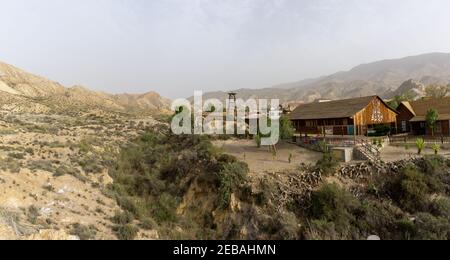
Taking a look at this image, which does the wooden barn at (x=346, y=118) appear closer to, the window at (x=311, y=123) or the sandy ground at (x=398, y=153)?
the window at (x=311, y=123)

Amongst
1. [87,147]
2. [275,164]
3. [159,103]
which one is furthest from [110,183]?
[159,103]

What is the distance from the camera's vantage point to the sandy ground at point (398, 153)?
1879 centimetres

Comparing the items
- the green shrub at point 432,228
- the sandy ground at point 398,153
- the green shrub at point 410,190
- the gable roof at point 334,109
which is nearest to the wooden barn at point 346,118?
the gable roof at point 334,109

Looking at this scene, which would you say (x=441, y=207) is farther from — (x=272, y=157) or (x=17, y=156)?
(x=17, y=156)

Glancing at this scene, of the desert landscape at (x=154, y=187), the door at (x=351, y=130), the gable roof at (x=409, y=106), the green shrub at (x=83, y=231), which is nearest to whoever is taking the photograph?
the green shrub at (x=83, y=231)

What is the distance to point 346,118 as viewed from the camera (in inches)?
1040

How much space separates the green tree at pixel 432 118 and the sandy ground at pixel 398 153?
6.80 m

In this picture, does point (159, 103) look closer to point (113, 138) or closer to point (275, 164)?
point (113, 138)

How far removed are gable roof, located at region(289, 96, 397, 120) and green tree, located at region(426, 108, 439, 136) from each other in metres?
4.14

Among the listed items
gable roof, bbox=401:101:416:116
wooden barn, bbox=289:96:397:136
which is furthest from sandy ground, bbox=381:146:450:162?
gable roof, bbox=401:101:416:116

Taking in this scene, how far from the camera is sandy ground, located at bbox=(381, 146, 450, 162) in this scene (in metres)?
18.8

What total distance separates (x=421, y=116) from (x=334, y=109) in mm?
9384

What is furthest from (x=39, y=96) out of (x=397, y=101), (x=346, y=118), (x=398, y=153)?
(x=397, y=101)
